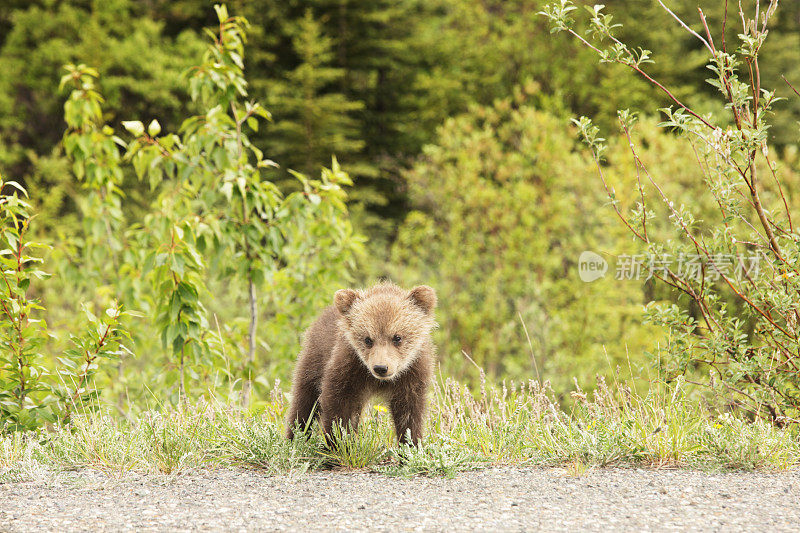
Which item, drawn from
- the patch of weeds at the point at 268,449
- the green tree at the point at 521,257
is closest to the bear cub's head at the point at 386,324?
the patch of weeds at the point at 268,449

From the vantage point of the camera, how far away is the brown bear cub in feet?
14.3

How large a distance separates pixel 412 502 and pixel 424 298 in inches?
55.0

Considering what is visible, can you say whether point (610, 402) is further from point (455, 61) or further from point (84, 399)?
point (455, 61)

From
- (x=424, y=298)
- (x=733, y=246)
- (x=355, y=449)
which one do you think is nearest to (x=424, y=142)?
(x=733, y=246)

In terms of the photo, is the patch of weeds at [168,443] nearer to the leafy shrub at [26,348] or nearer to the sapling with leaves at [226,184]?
the leafy shrub at [26,348]

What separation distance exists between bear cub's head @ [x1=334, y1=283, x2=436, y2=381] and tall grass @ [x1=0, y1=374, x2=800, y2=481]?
499mm

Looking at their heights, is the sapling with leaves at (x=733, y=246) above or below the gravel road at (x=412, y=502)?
above

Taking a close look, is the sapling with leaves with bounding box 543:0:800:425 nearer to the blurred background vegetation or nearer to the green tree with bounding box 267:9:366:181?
the blurred background vegetation

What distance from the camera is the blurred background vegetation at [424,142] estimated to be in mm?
10906

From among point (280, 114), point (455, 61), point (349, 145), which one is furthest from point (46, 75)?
point (455, 61)

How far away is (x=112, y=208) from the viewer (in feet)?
22.9

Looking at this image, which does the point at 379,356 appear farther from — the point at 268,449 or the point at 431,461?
the point at 268,449

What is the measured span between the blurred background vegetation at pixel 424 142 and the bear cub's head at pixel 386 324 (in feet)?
7.58

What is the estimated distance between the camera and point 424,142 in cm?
1789
